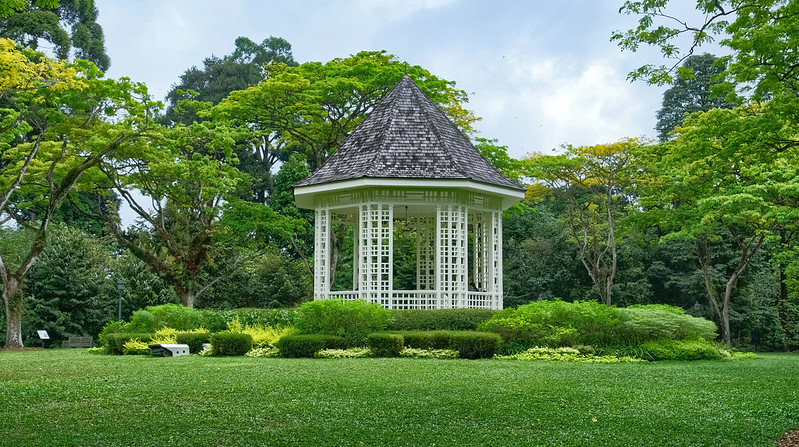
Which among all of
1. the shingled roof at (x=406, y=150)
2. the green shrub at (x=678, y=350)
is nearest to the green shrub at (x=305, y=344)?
the shingled roof at (x=406, y=150)

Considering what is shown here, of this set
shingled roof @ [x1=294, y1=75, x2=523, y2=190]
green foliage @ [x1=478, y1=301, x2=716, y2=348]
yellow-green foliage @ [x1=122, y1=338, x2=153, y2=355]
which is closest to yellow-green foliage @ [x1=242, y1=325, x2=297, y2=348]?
yellow-green foliage @ [x1=122, y1=338, x2=153, y2=355]

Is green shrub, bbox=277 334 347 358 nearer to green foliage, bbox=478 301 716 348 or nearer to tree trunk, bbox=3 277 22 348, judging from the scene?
green foliage, bbox=478 301 716 348

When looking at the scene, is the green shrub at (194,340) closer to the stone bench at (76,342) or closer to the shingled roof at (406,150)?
the shingled roof at (406,150)

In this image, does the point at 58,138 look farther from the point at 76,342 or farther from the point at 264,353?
the point at 264,353

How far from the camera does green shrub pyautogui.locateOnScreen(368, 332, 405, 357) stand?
48.3ft

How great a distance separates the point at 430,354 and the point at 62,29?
109 ft

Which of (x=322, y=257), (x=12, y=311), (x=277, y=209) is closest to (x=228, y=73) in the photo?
(x=277, y=209)

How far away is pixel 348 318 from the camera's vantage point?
51.2 feet

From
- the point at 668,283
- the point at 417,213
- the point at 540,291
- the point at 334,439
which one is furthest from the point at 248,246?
the point at 334,439

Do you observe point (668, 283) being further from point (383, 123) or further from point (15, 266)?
point (15, 266)

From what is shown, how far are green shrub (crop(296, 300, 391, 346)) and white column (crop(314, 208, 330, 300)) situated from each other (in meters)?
3.77

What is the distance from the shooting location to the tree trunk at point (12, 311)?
24.0 m

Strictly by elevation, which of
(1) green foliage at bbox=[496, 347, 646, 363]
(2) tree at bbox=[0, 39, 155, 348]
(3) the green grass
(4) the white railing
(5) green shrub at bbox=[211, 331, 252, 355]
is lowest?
(3) the green grass

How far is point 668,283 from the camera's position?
3303cm
